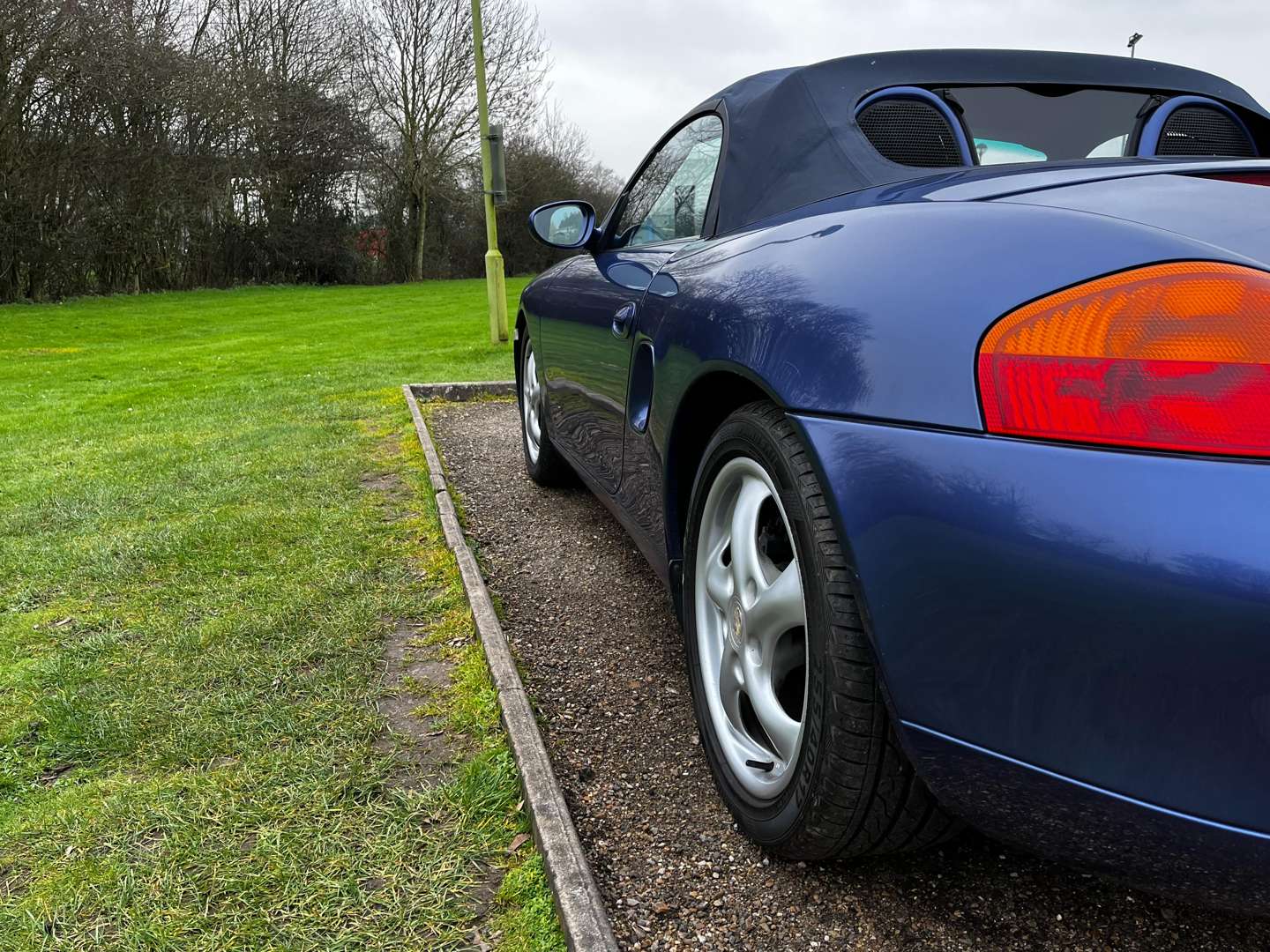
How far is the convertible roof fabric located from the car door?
0.17m

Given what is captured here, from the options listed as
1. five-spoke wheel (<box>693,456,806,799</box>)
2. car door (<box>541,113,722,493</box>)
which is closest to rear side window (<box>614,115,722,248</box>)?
car door (<box>541,113,722,493</box>)

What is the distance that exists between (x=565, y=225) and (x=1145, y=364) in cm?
273

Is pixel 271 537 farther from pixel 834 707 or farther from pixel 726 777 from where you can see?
pixel 834 707

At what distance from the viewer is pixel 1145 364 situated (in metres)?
1.06

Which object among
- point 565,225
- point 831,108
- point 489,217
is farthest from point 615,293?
point 489,217

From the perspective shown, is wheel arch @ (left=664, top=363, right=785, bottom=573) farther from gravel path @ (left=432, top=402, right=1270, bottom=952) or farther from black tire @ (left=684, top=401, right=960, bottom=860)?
gravel path @ (left=432, top=402, right=1270, bottom=952)

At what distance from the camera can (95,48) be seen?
18234 mm

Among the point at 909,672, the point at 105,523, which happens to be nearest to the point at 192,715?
the point at 909,672

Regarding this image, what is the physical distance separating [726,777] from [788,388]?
0.81 meters

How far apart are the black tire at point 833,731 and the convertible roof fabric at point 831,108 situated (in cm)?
79

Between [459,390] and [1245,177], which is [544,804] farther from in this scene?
[459,390]

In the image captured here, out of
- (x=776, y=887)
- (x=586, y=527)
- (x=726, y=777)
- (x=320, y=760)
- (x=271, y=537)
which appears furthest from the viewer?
(x=586, y=527)

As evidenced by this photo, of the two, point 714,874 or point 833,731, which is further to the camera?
point 714,874

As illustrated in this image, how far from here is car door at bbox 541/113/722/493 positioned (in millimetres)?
2541
